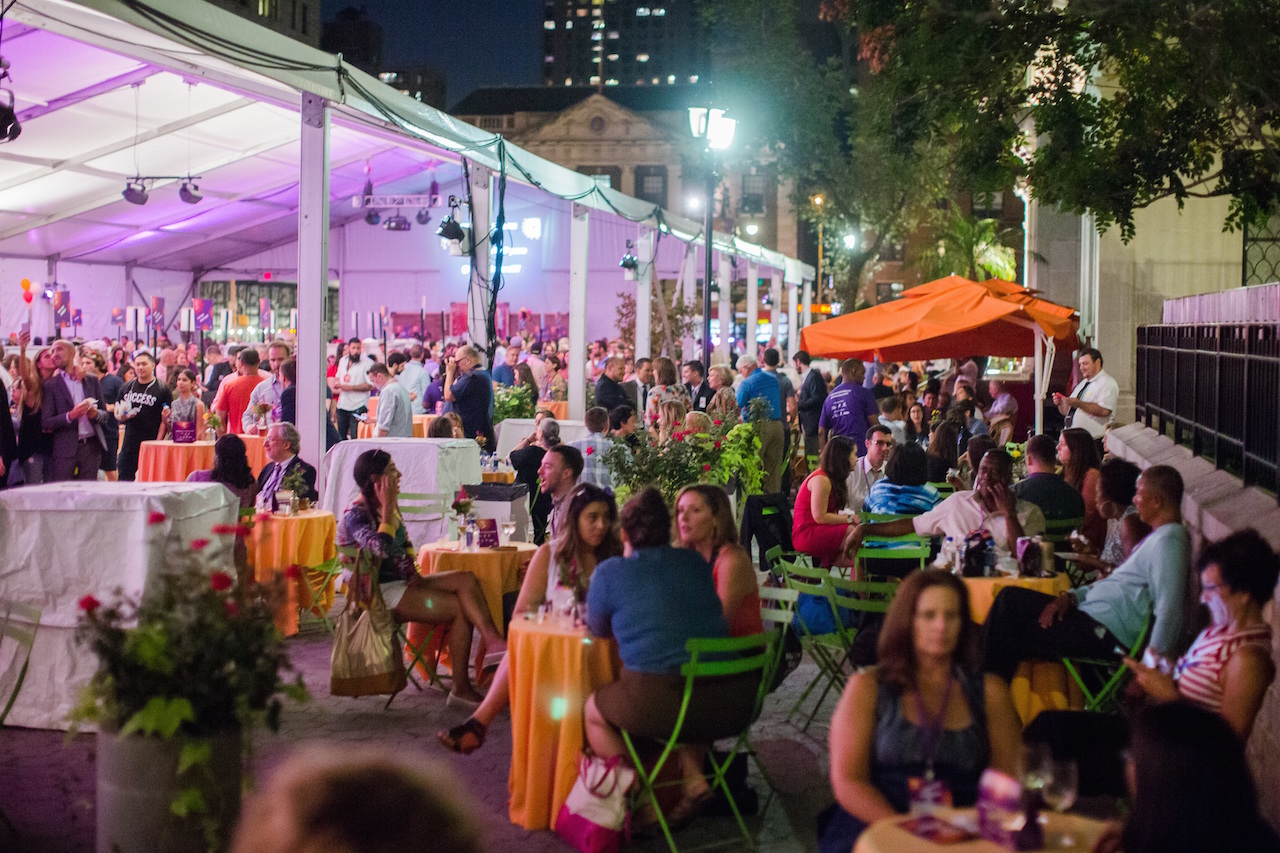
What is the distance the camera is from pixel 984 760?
3477 mm

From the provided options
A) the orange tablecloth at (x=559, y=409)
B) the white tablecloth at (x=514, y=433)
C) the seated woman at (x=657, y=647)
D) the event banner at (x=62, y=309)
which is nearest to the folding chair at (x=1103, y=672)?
the seated woman at (x=657, y=647)

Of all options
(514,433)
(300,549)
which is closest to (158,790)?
(300,549)

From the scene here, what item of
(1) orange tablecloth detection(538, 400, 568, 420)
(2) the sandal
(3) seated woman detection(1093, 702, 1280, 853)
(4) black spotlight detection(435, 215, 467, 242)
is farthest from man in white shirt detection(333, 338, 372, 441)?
(3) seated woman detection(1093, 702, 1280, 853)

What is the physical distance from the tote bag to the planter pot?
8.63 ft

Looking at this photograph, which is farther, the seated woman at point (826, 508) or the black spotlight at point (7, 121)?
the seated woman at point (826, 508)

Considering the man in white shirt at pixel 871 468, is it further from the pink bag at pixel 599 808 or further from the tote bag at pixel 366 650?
the pink bag at pixel 599 808

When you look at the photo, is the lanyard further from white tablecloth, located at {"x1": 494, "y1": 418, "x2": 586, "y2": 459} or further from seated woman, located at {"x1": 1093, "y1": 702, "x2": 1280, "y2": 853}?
white tablecloth, located at {"x1": 494, "y1": 418, "x2": 586, "y2": 459}

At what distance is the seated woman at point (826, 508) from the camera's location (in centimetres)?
788

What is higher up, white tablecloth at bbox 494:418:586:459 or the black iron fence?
the black iron fence

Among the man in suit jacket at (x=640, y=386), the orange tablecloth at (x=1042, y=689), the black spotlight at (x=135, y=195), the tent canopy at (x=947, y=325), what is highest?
the black spotlight at (x=135, y=195)

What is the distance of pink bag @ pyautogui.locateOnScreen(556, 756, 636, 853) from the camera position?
15.6 feet

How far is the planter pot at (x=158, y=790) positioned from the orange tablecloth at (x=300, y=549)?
14.2 feet

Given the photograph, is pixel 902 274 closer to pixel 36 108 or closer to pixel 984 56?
pixel 36 108

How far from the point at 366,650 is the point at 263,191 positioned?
21.4 m
